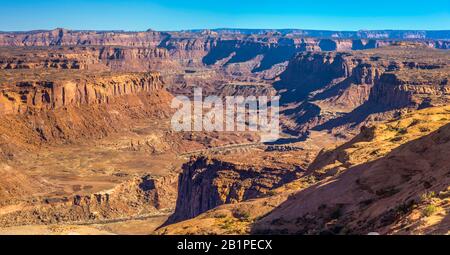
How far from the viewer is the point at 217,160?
229 feet

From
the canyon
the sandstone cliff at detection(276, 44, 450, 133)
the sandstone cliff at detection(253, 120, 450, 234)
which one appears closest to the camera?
the sandstone cliff at detection(253, 120, 450, 234)

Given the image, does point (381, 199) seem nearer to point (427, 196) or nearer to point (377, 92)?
point (427, 196)

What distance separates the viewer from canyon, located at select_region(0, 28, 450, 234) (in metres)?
28.8

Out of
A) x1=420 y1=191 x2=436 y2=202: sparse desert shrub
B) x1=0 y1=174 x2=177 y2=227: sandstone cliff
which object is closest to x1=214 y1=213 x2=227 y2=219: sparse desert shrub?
x1=420 y1=191 x2=436 y2=202: sparse desert shrub

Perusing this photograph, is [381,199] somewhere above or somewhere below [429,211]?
below

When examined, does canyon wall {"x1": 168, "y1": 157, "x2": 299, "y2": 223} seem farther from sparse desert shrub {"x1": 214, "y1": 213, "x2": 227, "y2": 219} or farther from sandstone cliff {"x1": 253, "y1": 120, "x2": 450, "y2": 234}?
sandstone cliff {"x1": 253, "y1": 120, "x2": 450, "y2": 234}

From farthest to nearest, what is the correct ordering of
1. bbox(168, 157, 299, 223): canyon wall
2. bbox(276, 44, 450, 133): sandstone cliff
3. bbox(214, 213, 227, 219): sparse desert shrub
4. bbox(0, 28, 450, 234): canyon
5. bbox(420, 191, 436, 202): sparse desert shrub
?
bbox(276, 44, 450, 133): sandstone cliff → bbox(168, 157, 299, 223): canyon wall → bbox(214, 213, 227, 219): sparse desert shrub → bbox(0, 28, 450, 234): canyon → bbox(420, 191, 436, 202): sparse desert shrub

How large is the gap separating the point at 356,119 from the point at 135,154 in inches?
2448

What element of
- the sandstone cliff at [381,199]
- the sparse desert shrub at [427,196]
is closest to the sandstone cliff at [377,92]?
the sandstone cliff at [381,199]

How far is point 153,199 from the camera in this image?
8819cm

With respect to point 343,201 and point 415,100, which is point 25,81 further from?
point 343,201

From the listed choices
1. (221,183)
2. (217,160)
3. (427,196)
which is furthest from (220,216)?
(217,160)

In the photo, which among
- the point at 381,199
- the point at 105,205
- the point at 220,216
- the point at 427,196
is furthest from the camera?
the point at 105,205
